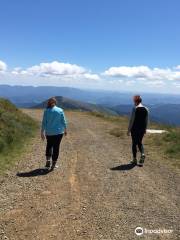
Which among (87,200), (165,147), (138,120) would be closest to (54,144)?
(138,120)

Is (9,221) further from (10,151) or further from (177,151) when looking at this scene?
(177,151)

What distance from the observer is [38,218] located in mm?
8516

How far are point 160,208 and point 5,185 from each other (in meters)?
4.48

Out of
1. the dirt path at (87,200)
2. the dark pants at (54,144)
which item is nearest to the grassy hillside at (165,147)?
the dirt path at (87,200)

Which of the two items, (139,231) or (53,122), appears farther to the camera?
(53,122)

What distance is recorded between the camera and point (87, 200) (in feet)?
32.7

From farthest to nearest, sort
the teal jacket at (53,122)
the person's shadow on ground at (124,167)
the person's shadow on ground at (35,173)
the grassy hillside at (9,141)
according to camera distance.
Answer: the grassy hillside at (9,141) < the person's shadow on ground at (124,167) < the teal jacket at (53,122) < the person's shadow on ground at (35,173)

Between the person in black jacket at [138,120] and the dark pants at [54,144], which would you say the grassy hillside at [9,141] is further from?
the person in black jacket at [138,120]

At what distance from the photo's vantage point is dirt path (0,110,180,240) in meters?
7.92

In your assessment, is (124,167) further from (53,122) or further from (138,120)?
(53,122)

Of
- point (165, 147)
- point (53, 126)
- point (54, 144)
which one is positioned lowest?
point (165, 147)

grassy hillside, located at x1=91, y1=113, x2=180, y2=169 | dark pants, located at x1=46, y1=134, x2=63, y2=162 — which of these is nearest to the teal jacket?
dark pants, located at x1=46, y1=134, x2=63, y2=162

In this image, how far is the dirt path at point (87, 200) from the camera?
7.92 metres

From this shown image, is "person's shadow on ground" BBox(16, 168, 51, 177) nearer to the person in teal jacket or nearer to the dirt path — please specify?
the dirt path
